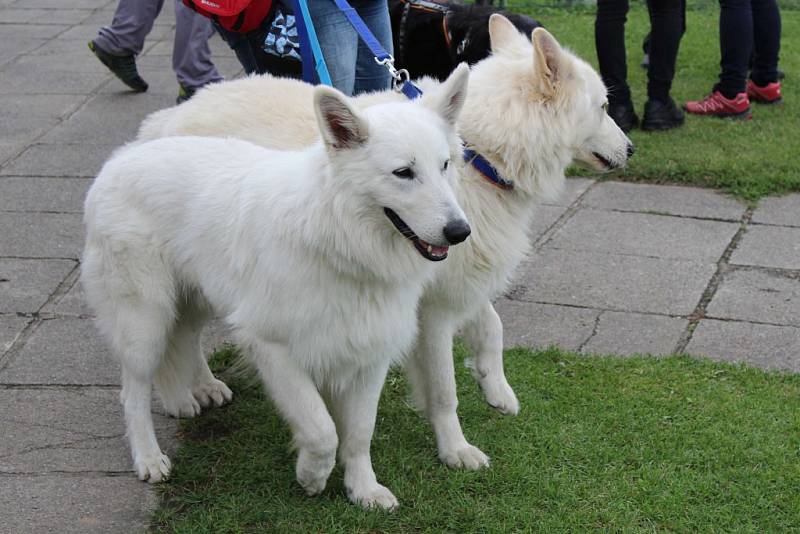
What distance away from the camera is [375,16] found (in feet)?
17.1

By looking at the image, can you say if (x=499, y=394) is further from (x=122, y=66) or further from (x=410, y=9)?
(x=122, y=66)

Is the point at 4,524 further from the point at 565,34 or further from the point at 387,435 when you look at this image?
the point at 565,34

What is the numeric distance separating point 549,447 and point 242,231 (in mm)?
1562

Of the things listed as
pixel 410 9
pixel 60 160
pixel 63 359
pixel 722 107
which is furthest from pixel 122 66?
pixel 722 107

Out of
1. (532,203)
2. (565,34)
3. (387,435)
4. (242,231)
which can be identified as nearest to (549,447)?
(387,435)

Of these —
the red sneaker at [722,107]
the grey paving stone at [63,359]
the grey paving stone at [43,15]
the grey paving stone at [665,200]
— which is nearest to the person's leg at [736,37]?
the red sneaker at [722,107]

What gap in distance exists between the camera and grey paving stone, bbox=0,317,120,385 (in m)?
4.73

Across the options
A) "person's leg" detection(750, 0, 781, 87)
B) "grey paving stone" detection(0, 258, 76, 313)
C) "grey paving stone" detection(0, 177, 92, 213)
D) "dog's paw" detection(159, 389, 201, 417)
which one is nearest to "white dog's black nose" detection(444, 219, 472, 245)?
"dog's paw" detection(159, 389, 201, 417)

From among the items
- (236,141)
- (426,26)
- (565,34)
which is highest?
(236,141)

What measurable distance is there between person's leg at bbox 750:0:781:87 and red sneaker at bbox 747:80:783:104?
0.04 m

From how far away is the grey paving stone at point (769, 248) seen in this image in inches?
241

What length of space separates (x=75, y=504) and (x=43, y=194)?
360 cm

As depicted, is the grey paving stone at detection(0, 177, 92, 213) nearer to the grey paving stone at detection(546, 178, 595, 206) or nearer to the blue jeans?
the blue jeans

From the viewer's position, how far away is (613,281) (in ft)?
19.4
